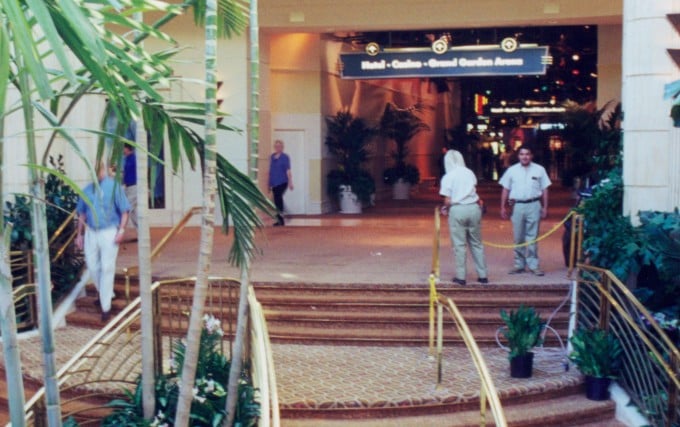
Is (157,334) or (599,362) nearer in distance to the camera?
(157,334)

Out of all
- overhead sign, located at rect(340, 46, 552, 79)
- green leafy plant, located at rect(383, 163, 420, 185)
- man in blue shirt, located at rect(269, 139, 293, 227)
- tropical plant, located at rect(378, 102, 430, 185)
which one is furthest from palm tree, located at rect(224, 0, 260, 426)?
green leafy plant, located at rect(383, 163, 420, 185)

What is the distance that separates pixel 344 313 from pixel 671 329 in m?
3.66

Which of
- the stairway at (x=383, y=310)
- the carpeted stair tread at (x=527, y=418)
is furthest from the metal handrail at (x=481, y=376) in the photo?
the stairway at (x=383, y=310)

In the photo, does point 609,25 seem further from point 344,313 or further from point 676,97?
point 676,97

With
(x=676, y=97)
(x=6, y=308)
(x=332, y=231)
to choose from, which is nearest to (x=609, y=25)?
(x=332, y=231)

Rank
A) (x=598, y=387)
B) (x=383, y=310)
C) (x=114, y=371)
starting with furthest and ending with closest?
(x=383, y=310) → (x=598, y=387) → (x=114, y=371)

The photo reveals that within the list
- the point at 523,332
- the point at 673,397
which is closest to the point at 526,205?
the point at 523,332

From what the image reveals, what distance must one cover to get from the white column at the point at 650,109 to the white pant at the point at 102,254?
559 cm

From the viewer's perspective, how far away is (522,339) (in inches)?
355

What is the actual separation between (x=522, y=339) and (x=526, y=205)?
352cm

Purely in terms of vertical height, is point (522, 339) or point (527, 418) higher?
point (522, 339)

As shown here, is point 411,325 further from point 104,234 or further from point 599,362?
point 104,234

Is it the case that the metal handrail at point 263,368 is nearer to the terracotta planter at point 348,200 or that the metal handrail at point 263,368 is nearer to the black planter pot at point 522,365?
the black planter pot at point 522,365

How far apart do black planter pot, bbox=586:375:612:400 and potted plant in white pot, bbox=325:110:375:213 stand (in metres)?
13.3
